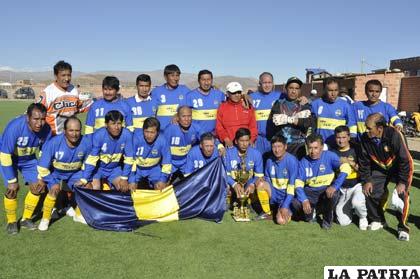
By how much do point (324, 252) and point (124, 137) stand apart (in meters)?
3.20

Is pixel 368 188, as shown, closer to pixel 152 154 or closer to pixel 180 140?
pixel 180 140

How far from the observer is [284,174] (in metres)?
5.71

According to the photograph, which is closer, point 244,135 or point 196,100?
point 244,135

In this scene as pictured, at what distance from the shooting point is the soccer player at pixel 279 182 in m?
5.52

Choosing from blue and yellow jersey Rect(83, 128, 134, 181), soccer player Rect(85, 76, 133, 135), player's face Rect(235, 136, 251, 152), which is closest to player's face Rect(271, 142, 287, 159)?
player's face Rect(235, 136, 251, 152)

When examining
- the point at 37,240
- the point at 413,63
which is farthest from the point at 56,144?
the point at 413,63

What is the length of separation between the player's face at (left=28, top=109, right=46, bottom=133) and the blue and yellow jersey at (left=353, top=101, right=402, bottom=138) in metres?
4.75

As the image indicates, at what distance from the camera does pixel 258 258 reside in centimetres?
425

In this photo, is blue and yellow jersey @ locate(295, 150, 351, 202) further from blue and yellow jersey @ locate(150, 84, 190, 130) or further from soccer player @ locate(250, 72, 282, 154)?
blue and yellow jersey @ locate(150, 84, 190, 130)

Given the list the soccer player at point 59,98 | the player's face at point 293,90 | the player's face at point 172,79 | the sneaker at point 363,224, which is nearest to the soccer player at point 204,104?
the player's face at point 172,79

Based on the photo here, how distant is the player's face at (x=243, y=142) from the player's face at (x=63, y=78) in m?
2.85

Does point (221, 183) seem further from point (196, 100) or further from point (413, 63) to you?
point (413, 63)

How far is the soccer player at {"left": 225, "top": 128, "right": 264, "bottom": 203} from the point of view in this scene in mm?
5809

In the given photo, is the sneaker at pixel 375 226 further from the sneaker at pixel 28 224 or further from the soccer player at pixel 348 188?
the sneaker at pixel 28 224
